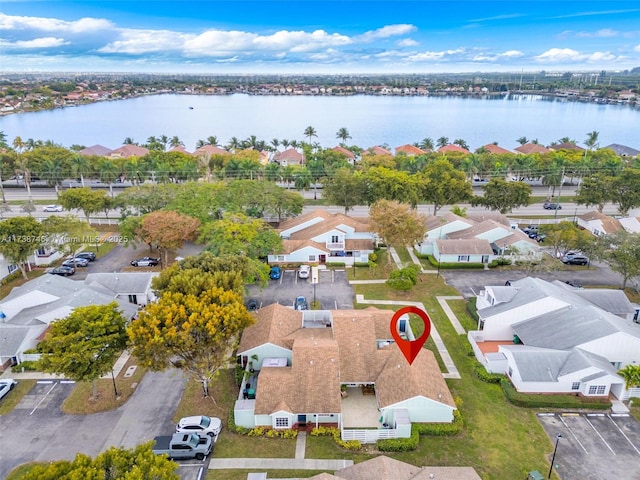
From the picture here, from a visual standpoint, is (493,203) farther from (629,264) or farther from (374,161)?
(374,161)

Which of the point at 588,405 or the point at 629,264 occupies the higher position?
the point at 629,264

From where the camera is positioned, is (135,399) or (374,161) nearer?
(135,399)

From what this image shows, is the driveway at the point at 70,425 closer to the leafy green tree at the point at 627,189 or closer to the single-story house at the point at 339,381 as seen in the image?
the single-story house at the point at 339,381

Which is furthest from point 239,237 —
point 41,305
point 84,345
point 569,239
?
point 569,239

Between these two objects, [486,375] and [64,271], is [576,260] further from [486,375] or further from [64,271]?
[64,271]

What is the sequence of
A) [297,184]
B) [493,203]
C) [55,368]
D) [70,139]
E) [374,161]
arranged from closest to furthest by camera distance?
[55,368], [493,203], [297,184], [374,161], [70,139]

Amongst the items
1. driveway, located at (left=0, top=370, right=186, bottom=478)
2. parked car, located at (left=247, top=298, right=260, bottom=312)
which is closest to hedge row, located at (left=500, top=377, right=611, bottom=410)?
driveway, located at (left=0, top=370, right=186, bottom=478)

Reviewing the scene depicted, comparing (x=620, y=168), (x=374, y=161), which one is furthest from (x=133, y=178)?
(x=620, y=168)

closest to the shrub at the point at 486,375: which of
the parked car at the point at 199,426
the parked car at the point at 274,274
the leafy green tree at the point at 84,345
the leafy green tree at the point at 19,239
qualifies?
the parked car at the point at 199,426
